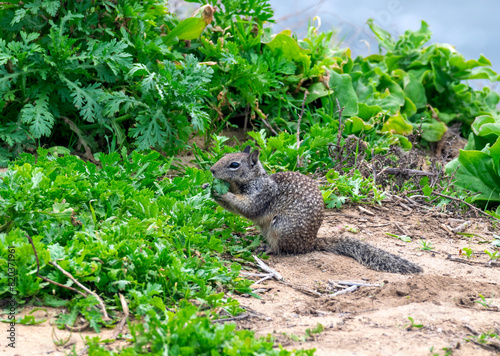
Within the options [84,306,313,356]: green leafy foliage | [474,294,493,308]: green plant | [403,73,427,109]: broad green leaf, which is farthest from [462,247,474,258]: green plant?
[403,73,427,109]: broad green leaf

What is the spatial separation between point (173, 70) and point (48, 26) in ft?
5.13

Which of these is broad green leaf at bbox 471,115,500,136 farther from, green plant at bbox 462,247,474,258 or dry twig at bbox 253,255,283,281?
dry twig at bbox 253,255,283,281

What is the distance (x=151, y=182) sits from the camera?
14.8 ft

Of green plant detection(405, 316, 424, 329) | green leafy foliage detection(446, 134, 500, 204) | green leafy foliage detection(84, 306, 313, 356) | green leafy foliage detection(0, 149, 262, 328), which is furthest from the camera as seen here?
green leafy foliage detection(446, 134, 500, 204)

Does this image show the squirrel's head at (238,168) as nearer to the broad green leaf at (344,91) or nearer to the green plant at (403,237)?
the green plant at (403,237)

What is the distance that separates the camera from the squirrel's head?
428cm

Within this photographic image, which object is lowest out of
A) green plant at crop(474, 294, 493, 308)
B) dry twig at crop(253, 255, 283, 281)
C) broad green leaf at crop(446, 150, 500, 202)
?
dry twig at crop(253, 255, 283, 281)

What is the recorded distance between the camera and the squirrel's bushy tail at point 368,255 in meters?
3.91

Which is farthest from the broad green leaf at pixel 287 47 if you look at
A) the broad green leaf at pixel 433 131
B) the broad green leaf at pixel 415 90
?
the broad green leaf at pixel 433 131

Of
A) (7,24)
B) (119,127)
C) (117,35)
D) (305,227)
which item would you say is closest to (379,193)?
(305,227)

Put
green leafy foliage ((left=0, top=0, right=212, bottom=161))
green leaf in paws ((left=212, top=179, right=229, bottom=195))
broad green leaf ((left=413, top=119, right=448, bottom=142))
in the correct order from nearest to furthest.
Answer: green leaf in paws ((left=212, top=179, right=229, bottom=195)) → green leafy foliage ((left=0, top=0, right=212, bottom=161)) → broad green leaf ((left=413, top=119, right=448, bottom=142))

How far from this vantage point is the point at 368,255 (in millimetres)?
4102

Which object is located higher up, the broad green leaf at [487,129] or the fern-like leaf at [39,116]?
the broad green leaf at [487,129]

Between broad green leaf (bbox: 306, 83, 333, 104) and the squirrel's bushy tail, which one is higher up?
broad green leaf (bbox: 306, 83, 333, 104)
